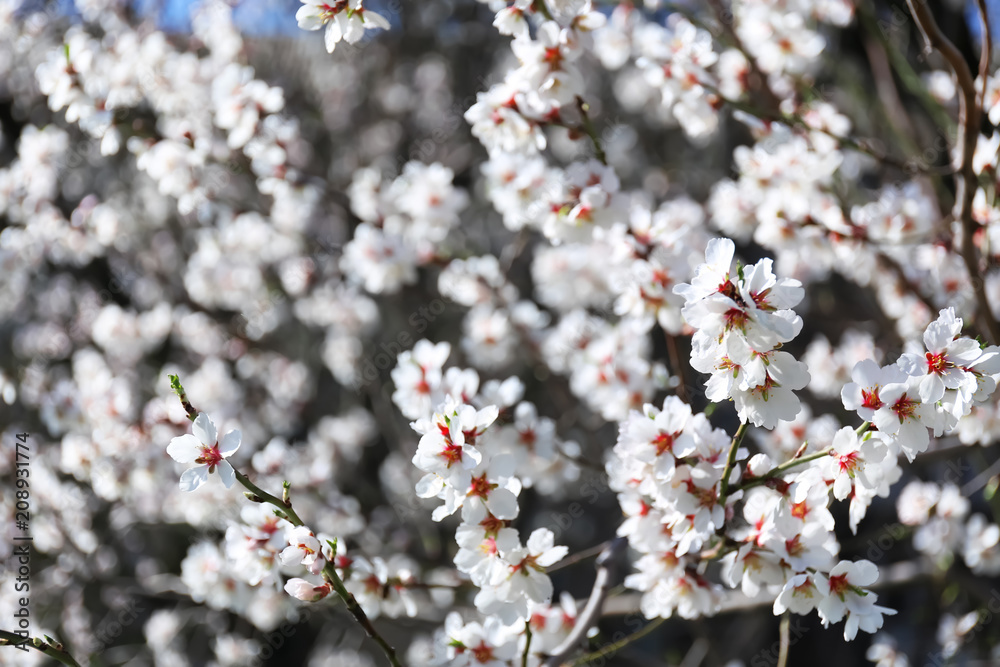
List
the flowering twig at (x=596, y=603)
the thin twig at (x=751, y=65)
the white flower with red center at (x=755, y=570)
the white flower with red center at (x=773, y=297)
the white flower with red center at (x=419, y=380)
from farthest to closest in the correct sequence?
the thin twig at (x=751, y=65), the white flower with red center at (x=419, y=380), the flowering twig at (x=596, y=603), the white flower with red center at (x=755, y=570), the white flower with red center at (x=773, y=297)

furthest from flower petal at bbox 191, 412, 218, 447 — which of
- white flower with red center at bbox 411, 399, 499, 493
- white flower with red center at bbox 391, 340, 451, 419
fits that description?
white flower with red center at bbox 391, 340, 451, 419

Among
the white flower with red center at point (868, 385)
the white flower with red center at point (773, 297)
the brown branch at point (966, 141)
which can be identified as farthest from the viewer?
the brown branch at point (966, 141)

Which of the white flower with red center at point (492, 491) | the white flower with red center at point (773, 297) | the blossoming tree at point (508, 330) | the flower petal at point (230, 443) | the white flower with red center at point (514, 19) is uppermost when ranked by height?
the white flower with red center at point (514, 19)

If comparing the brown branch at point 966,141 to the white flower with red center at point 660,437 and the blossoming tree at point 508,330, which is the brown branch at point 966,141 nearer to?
the blossoming tree at point 508,330

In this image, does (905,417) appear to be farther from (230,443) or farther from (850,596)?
(230,443)

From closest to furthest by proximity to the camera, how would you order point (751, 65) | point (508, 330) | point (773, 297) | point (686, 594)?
point (773, 297) → point (686, 594) → point (751, 65) → point (508, 330)

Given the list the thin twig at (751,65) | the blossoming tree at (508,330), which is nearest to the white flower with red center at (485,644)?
the blossoming tree at (508,330)

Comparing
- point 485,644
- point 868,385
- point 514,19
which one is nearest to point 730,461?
point 868,385
